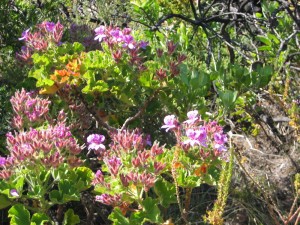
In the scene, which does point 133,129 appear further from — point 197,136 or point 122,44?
point 197,136

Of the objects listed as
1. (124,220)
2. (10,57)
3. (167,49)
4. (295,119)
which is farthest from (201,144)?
(10,57)

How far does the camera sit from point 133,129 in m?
2.78

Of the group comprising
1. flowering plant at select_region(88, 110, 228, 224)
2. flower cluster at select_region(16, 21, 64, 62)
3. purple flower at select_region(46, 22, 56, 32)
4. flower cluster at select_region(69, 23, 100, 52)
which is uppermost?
purple flower at select_region(46, 22, 56, 32)

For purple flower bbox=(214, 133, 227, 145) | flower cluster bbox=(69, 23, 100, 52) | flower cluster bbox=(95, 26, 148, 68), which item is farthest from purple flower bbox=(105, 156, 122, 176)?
flower cluster bbox=(69, 23, 100, 52)

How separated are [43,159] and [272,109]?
6.76 feet

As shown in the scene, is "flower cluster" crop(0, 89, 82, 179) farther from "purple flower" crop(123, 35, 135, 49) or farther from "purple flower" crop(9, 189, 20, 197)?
"purple flower" crop(123, 35, 135, 49)

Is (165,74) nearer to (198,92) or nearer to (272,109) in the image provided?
(198,92)

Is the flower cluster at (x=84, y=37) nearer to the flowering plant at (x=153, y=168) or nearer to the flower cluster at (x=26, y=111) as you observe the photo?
the flower cluster at (x=26, y=111)

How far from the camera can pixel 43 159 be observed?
6.54 feet

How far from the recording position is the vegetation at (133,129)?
2.02m

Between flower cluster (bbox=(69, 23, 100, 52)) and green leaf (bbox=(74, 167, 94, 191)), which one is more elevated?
flower cluster (bbox=(69, 23, 100, 52))

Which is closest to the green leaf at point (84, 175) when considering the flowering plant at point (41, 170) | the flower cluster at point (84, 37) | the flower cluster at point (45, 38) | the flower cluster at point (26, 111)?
the flowering plant at point (41, 170)

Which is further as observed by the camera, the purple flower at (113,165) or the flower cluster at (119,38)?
the flower cluster at (119,38)

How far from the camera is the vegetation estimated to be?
202 centimetres
